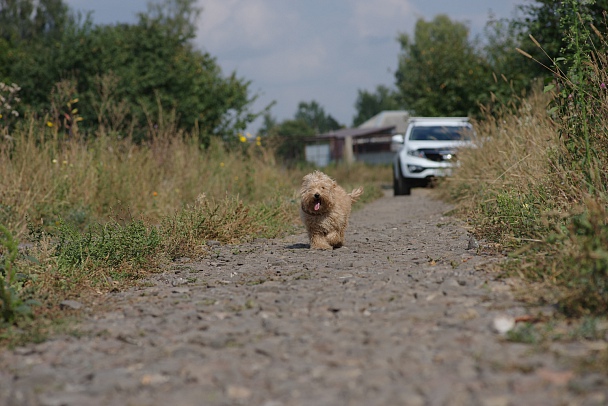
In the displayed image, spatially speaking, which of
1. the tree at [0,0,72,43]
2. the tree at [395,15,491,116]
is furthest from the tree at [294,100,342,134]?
the tree at [395,15,491,116]

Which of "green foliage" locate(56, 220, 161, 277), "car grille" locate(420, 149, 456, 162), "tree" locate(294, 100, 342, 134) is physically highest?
"tree" locate(294, 100, 342, 134)

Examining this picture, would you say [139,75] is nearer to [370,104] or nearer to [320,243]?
[320,243]

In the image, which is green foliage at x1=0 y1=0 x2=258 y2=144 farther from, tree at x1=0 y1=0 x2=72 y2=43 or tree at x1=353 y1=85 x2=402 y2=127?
tree at x1=353 y1=85 x2=402 y2=127

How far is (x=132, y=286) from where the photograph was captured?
5.12 m

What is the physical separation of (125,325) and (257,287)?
108 centimetres

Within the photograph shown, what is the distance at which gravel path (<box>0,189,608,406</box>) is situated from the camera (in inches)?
106

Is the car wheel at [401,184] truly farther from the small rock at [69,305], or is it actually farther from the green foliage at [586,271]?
the small rock at [69,305]

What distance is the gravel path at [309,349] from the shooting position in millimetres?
2684

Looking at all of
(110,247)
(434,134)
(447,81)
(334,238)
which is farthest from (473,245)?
(447,81)

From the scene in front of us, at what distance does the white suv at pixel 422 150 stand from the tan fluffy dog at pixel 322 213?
836 cm

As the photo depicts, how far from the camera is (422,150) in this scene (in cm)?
1584

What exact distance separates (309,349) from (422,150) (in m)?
13.0

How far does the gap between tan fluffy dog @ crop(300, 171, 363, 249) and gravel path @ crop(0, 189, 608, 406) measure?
1.76 m

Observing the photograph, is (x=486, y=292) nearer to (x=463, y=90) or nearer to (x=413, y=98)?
(x=463, y=90)
